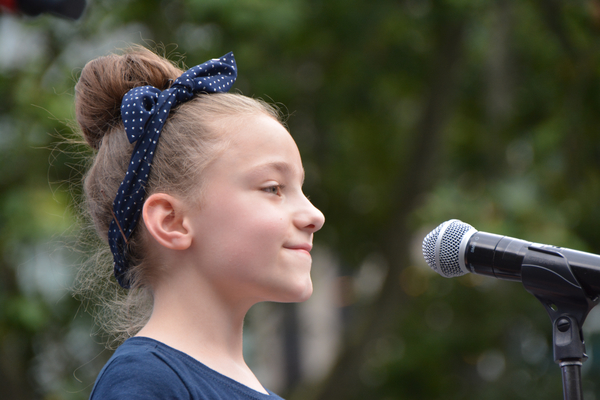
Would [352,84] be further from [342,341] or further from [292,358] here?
[292,358]

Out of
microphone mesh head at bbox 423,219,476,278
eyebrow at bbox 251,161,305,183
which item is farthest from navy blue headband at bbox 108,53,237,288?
microphone mesh head at bbox 423,219,476,278

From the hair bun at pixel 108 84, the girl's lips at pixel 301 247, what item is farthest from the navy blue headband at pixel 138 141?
the girl's lips at pixel 301 247

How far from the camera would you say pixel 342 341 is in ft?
19.8

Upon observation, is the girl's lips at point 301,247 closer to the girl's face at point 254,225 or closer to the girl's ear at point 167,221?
the girl's face at point 254,225

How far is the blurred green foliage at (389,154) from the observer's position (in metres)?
4.35

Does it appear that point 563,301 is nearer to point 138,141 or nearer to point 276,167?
point 276,167

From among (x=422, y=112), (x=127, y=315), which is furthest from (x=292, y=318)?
(x=127, y=315)

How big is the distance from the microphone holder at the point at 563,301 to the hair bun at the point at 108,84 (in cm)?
106

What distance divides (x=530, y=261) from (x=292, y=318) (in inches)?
474

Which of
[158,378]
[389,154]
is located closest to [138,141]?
[158,378]

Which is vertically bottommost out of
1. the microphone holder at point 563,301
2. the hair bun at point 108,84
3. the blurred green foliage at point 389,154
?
the microphone holder at point 563,301

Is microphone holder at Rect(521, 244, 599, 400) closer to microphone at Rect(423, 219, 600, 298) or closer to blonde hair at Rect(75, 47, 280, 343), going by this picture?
microphone at Rect(423, 219, 600, 298)

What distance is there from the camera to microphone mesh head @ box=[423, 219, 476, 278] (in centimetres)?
154

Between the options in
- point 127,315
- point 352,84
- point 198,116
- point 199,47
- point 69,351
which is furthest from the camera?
point 352,84
